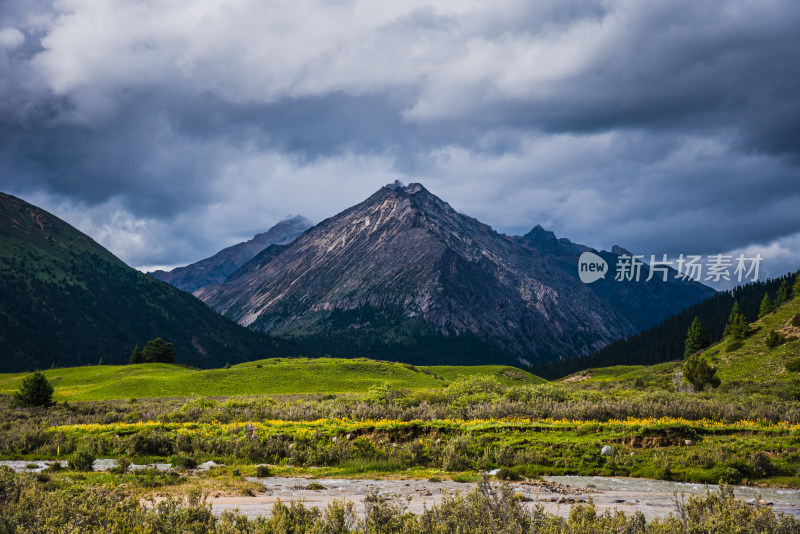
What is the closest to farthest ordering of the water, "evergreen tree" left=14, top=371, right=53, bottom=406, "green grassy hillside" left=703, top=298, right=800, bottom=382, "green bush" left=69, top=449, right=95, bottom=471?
the water, "green bush" left=69, top=449, right=95, bottom=471, "evergreen tree" left=14, top=371, right=53, bottom=406, "green grassy hillside" left=703, top=298, right=800, bottom=382

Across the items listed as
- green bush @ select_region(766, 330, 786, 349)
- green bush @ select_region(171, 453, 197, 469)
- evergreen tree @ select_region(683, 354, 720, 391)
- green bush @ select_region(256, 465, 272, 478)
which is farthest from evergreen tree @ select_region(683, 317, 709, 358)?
green bush @ select_region(171, 453, 197, 469)

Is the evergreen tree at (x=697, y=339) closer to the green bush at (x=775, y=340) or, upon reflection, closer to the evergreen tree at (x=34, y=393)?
the green bush at (x=775, y=340)

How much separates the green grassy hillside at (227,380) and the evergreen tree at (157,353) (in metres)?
13.0

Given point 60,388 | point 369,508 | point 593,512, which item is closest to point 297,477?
point 369,508

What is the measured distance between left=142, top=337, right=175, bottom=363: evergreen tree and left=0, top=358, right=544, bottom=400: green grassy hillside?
13.0 metres

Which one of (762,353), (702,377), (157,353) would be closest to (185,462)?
(702,377)

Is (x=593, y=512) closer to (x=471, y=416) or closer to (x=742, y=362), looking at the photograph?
(x=471, y=416)

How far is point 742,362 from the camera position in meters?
73.8

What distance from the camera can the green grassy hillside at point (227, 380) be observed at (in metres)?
72.6

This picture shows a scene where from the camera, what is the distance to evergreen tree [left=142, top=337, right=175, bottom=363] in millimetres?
111062

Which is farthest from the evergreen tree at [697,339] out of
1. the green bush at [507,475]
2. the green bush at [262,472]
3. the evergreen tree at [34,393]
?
the evergreen tree at [34,393]

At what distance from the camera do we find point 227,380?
268ft

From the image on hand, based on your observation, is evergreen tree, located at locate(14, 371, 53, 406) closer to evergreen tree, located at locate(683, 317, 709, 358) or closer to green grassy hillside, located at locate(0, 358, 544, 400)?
green grassy hillside, located at locate(0, 358, 544, 400)

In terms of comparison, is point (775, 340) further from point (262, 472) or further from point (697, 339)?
point (262, 472)
